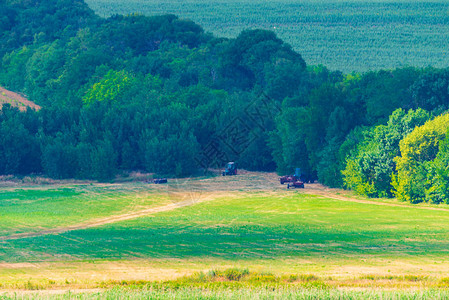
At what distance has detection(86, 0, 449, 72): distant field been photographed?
146 metres

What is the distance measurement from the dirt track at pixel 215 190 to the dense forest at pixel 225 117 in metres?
1.85

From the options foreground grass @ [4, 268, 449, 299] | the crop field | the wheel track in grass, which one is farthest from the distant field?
foreground grass @ [4, 268, 449, 299]

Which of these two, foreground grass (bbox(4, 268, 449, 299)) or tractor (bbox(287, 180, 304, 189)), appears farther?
tractor (bbox(287, 180, 304, 189))

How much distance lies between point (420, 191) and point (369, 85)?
71.8 feet

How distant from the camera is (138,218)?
196 feet

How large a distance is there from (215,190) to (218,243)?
28840mm

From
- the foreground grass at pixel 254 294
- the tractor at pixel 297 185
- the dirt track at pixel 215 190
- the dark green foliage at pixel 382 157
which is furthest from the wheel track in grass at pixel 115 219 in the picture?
the foreground grass at pixel 254 294

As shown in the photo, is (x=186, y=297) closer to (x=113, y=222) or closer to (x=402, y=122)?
(x=113, y=222)

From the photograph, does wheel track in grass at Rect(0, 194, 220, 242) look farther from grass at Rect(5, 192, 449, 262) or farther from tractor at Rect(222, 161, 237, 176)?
tractor at Rect(222, 161, 237, 176)

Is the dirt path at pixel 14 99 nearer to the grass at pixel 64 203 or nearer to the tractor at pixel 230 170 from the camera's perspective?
the grass at pixel 64 203

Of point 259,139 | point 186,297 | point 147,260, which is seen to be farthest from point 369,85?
point 186,297

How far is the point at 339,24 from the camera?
16462 centimetres

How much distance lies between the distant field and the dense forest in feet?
71.7

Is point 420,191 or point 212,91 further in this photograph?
point 212,91
